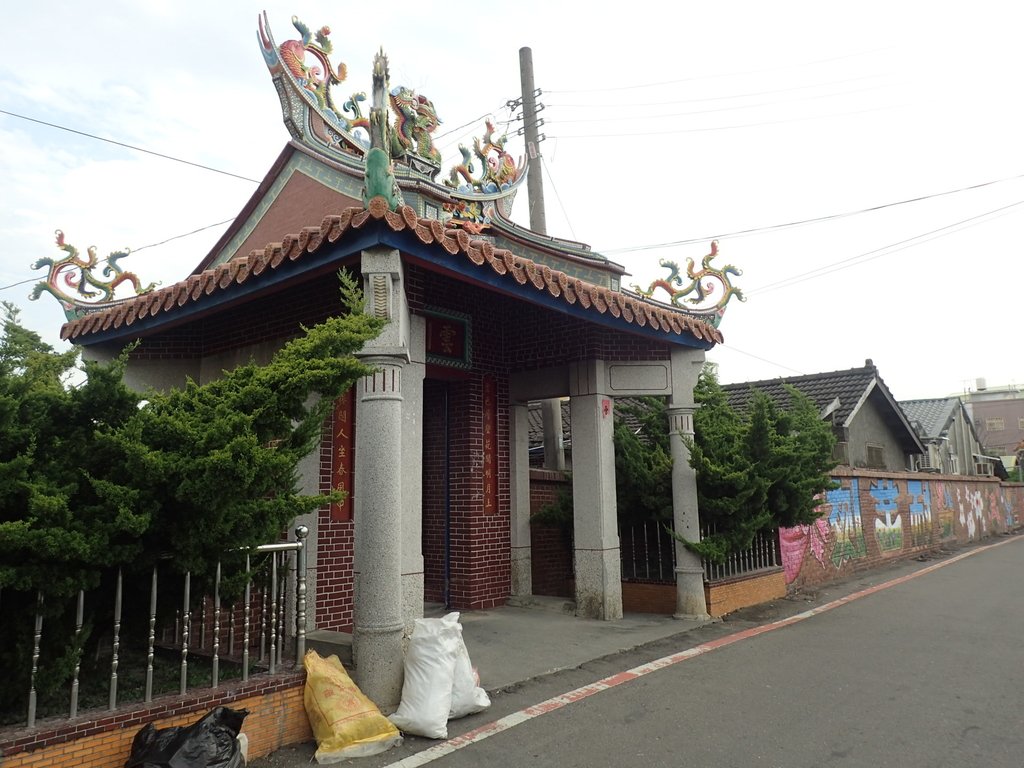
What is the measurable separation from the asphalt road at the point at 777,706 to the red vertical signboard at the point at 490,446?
267cm

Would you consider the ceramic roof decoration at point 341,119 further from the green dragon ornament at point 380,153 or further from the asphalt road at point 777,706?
the asphalt road at point 777,706

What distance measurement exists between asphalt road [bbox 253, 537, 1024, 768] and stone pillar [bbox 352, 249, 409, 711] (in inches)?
25.1

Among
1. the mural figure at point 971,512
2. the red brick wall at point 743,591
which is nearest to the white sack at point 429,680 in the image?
the red brick wall at point 743,591

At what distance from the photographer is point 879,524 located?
14.9m

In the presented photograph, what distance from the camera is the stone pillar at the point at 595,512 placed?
7.95 m

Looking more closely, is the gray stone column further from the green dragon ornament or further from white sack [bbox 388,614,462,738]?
the green dragon ornament

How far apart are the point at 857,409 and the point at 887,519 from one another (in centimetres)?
273

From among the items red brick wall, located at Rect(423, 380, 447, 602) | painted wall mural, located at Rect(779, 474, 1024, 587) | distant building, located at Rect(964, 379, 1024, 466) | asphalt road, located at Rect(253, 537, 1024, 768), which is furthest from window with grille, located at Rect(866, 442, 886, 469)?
distant building, located at Rect(964, 379, 1024, 466)

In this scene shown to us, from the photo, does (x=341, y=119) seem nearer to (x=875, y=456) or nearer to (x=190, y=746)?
(x=190, y=746)

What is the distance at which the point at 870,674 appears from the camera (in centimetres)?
605

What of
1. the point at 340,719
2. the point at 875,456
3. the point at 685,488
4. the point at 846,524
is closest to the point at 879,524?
the point at 846,524

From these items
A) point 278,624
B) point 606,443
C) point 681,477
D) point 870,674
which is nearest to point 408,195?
point 606,443

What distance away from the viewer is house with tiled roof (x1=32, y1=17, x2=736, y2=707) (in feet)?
16.8

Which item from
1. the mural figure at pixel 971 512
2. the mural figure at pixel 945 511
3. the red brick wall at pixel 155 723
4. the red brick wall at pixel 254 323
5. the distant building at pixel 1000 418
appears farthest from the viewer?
the distant building at pixel 1000 418
